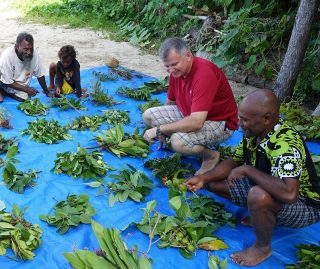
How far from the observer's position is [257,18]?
6.28 m

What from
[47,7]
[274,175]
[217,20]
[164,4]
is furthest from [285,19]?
[47,7]

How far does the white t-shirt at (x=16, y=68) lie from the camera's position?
4691mm

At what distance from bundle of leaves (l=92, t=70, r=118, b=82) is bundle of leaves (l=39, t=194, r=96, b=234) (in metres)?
3.02

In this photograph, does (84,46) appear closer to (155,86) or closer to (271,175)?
(155,86)

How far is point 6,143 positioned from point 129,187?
4.75 ft

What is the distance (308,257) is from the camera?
2.48 m

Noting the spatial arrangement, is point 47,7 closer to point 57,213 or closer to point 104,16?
point 104,16

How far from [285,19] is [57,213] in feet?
15.9

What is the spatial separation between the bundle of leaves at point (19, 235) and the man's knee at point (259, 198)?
1437mm

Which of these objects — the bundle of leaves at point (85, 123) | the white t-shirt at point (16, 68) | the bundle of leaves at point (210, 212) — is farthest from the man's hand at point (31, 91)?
the bundle of leaves at point (210, 212)

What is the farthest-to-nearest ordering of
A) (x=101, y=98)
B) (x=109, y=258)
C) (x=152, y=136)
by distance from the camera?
(x=101, y=98), (x=152, y=136), (x=109, y=258)

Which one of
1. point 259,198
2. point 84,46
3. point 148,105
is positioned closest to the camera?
point 259,198

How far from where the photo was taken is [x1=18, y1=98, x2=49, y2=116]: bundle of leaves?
454cm

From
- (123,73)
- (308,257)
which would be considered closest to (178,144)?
(308,257)
